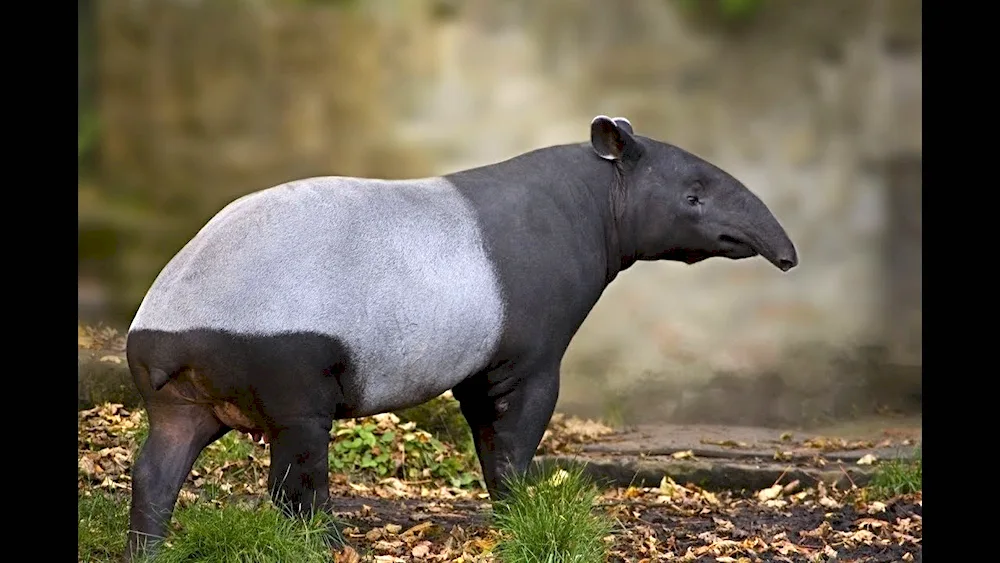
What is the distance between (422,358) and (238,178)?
5.36 metres

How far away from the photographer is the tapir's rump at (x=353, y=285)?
5.02 meters

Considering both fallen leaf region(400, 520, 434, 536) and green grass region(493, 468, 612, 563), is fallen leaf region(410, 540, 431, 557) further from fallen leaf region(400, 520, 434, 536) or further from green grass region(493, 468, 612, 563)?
green grass region(493, 468, 612, 563)

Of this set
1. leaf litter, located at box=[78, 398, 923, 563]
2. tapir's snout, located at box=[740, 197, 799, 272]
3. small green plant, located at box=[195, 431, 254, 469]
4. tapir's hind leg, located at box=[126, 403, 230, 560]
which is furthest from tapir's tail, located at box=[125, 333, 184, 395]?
tapir's snout, located at box=[740, 197, 799, 272]

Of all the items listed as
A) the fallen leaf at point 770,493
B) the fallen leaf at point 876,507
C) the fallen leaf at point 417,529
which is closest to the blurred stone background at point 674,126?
the fallen leaf at point 770,493

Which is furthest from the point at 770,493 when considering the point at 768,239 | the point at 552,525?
the point at 552,525

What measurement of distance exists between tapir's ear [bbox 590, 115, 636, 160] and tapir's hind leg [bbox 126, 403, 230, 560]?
2.52 meters

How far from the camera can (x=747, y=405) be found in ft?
34.6

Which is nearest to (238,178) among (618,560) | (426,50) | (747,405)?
(426,50)

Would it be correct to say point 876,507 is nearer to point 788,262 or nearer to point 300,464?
point 788,262

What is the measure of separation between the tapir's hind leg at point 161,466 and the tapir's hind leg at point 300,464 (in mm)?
425

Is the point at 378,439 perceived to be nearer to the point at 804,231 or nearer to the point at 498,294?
the point at 498,294

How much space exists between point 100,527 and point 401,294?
6.94 ft

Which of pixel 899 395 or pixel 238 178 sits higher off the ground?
pixel 238 178

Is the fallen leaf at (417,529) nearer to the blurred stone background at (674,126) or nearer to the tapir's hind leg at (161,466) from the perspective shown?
the tapir's hind leg at (161,466)
